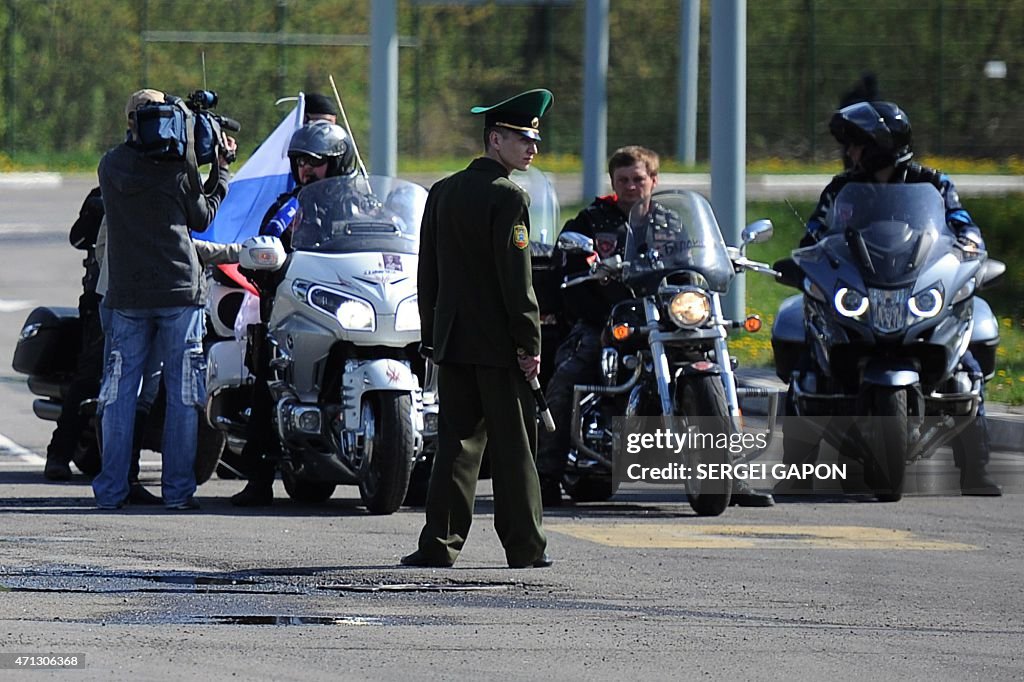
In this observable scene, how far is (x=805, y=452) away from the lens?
37.5 feet

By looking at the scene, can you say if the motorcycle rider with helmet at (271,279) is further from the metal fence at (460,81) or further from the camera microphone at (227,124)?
the metal fence at (460,81)

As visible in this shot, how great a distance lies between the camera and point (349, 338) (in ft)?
33.0

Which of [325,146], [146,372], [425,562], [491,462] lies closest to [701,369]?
[491,462]

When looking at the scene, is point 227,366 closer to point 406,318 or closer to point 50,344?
point 406,318

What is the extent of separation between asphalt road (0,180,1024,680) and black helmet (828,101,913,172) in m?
1.74

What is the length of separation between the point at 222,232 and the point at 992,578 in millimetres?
4744

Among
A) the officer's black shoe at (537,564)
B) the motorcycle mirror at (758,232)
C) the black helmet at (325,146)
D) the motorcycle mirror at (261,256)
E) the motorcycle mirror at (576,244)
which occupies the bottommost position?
the officer's black shoe at (537,564)

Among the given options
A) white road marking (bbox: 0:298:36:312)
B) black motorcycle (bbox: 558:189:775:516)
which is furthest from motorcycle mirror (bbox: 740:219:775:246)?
white road marking (bbox: 0:298:36:312)

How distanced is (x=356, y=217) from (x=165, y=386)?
120cm

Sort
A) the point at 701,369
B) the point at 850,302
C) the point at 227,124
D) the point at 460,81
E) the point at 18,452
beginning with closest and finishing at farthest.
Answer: the point at 701,369, the point at 850,302, the point at 227,124, the point at 18,452, the point at 460,81

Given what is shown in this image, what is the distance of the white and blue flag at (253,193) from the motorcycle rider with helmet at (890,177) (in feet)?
9.06

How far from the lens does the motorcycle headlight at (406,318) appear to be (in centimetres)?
1005

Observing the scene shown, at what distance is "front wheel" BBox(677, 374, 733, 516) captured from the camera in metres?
9.91

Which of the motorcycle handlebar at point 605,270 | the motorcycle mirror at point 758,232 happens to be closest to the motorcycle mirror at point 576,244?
the motorcycle handlebar at point 605,270
